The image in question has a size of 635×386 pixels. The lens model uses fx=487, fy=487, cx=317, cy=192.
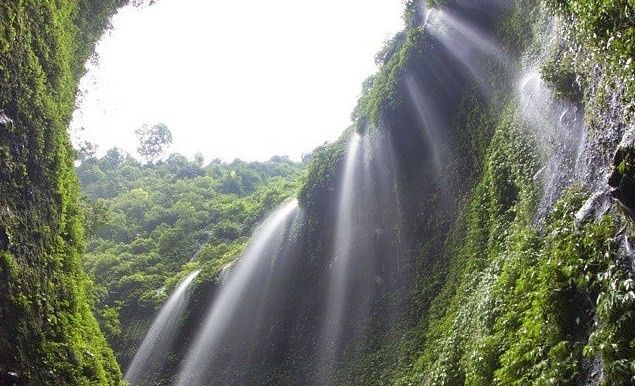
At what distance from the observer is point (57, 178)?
858cm

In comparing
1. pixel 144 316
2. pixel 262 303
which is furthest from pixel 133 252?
pixel 262 303

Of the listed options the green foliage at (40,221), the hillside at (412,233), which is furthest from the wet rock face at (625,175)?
the green foliage at (40,221)

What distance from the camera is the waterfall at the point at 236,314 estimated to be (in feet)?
57.3

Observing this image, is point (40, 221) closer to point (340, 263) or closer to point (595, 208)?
point (595, 208)

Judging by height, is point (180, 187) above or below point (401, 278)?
below

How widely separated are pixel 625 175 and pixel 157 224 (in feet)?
131

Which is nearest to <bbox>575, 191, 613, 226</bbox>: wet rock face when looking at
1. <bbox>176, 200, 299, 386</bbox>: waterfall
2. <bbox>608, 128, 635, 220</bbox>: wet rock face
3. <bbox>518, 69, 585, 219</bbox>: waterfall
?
<bbox>608, 128, 635, 220</bbox>: wet rock face

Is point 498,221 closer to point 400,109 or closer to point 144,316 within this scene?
point 400,109

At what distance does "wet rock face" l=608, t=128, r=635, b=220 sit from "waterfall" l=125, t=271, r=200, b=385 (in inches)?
736

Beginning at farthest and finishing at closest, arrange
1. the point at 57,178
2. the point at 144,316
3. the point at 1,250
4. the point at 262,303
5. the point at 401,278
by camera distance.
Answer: the point at 144,316
the point at 262,303
the point at 401,278
the point at 57,178
the point at 1,250

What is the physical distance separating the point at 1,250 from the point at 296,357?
1032 centimetres

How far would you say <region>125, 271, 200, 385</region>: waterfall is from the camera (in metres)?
19.6

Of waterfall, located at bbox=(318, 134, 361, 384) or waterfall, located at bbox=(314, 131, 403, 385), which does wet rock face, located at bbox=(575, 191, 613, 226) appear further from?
waterfall, located at bbox=(318, 134, 361, 384)

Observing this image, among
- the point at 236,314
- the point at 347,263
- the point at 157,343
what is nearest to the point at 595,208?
the point at 347,263
